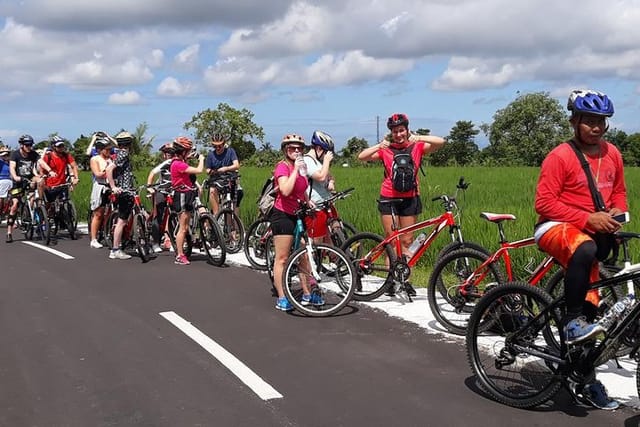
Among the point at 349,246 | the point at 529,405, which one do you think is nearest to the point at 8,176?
the point at 349,246

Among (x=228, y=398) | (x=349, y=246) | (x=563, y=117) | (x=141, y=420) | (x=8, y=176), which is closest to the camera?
(x=141, y=420)

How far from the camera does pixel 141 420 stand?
4449mm

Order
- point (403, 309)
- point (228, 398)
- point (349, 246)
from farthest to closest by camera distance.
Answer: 1. point (349, 246)
2. point (403, 309)
3. point (228, 398)

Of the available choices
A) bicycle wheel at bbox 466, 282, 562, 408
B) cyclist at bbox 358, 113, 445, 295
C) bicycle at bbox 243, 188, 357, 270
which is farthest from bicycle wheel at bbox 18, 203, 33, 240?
bicycle wheel at bbox 466, 282, 562, 408

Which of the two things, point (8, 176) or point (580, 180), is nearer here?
point (580, 180)

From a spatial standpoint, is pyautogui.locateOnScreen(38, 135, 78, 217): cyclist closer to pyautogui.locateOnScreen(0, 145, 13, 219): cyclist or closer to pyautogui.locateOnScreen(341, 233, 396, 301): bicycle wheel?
pyautogui.locateOnScreen(0, 145, 13, 219): cyclist

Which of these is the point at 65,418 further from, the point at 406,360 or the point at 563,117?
the point at 563,117

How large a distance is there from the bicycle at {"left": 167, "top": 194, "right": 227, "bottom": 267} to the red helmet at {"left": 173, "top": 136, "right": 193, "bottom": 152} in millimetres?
916

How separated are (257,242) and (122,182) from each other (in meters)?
2.67

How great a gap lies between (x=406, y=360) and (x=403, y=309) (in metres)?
1.80

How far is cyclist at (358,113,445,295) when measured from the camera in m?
7.76

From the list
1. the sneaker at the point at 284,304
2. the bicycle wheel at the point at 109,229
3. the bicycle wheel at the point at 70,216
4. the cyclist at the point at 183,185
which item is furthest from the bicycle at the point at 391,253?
the bicycle wheel at the point at 70,216

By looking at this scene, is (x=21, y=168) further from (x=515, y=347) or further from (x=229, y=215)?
(x=515, y=347)

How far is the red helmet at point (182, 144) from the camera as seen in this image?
10.2m
